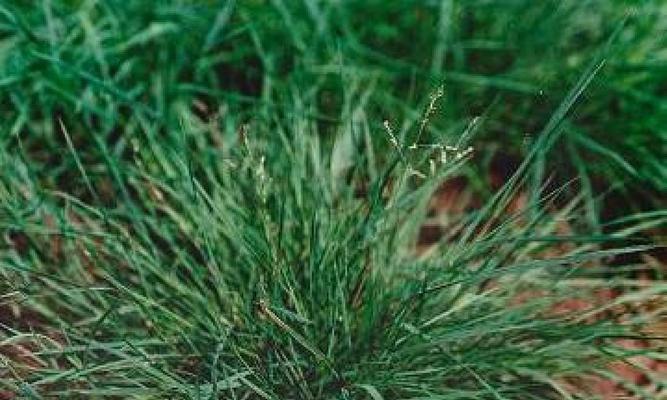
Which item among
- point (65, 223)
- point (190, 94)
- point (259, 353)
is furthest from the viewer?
point (190, 94)

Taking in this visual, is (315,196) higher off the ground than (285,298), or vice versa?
(315,196)

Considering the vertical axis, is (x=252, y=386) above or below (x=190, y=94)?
below

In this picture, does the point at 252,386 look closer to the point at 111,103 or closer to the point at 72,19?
the point at 111,103

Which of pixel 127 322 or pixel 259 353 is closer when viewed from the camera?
pixel 259 353

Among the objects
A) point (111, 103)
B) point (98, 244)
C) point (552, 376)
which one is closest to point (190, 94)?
point (111, 103)

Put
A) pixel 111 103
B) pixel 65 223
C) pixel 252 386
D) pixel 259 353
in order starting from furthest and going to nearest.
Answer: pixel 111 103
pixel 65 223
pixel 259 353
pixel 252 386

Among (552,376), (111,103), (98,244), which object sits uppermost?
(111,103)
